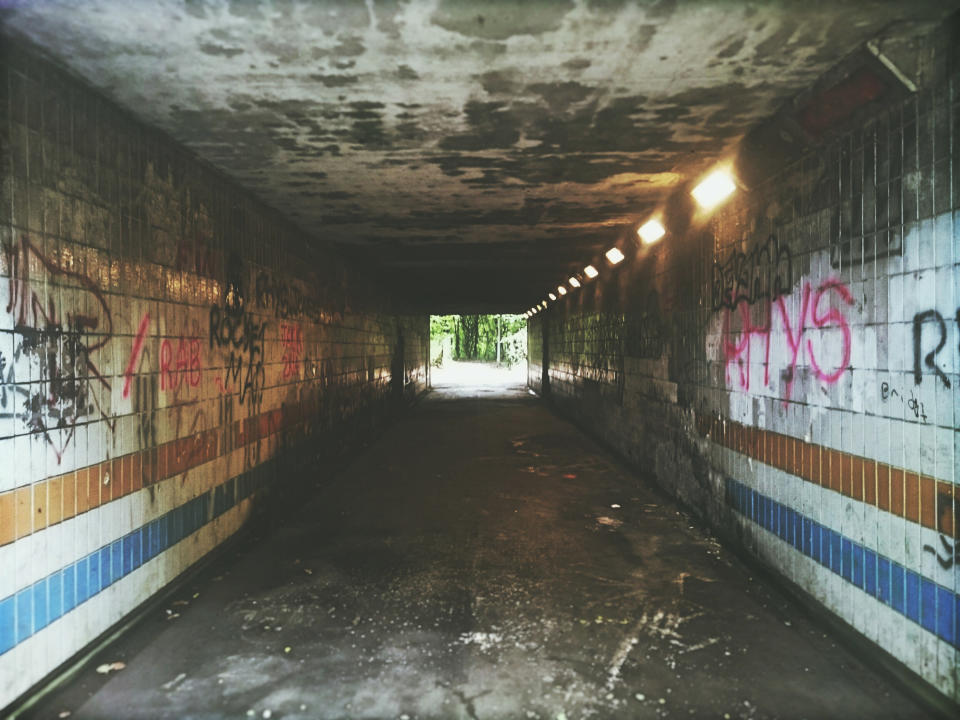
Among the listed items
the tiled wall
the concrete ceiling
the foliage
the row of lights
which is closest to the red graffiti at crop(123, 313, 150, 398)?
the tiled wall

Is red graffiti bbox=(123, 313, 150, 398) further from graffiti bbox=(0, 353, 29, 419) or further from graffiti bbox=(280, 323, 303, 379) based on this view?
graffiti bbox=(280, 323, 303, 379)

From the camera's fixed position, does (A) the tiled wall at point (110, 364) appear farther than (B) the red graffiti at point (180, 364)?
No

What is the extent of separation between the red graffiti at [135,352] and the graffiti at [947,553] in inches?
187

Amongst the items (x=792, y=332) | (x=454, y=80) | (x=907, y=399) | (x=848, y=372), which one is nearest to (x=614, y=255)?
(x=792, y=332)

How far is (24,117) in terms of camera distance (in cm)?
323

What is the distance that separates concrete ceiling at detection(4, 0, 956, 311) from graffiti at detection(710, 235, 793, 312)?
2.91 feet

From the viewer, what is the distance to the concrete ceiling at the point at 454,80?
2.94m

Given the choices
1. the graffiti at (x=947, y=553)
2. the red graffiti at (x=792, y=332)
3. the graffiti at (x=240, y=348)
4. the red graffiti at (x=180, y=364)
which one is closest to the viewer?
the graffiti at (x=947, y=553)

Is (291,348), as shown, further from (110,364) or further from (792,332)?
(792,332)

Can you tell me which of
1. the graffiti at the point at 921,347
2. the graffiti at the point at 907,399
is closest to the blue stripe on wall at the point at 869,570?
the graffiti at the point at 907,399

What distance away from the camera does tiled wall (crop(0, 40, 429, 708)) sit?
3.18 metres

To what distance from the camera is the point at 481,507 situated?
6812mm

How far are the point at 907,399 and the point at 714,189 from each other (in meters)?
2.92

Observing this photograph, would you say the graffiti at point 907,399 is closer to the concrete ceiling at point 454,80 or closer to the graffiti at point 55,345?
the concrete ceiling at point 454,80
